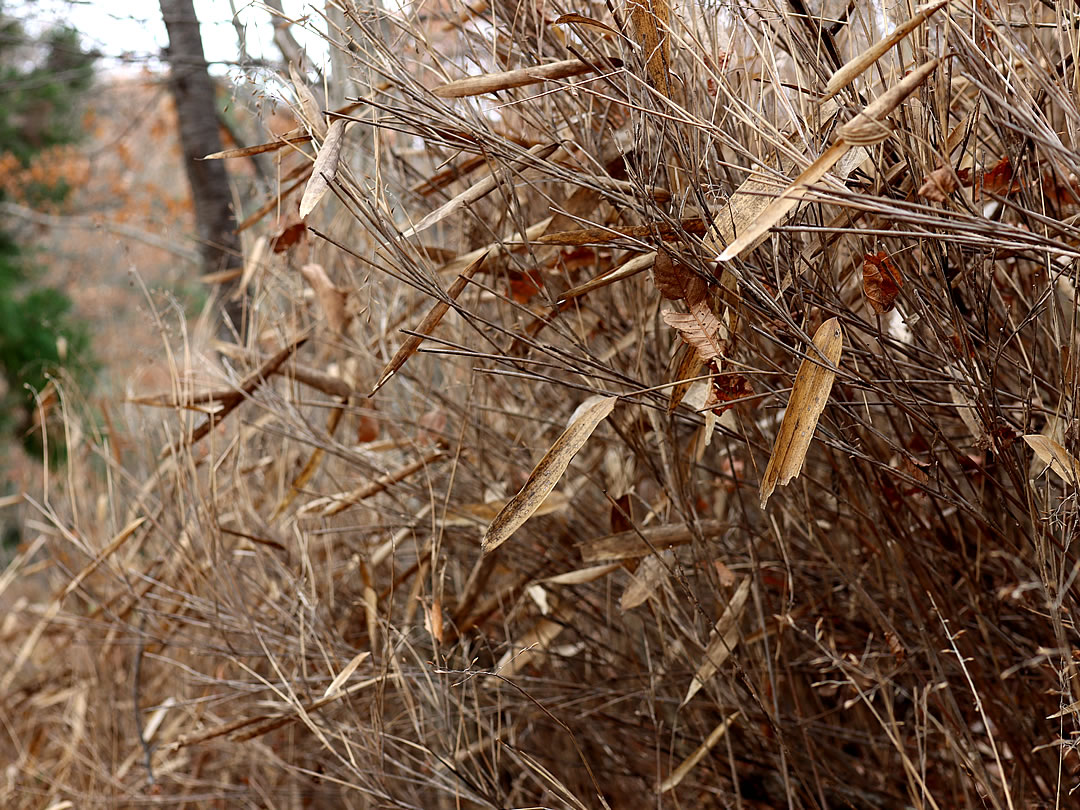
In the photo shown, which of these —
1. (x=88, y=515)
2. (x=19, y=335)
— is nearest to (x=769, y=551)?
(x=88, y=515)

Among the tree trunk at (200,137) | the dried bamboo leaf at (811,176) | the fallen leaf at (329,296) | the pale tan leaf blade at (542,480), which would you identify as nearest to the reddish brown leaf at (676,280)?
the pale tan leaf blade at (542,480)

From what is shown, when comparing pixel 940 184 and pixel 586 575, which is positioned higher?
pixel 940 184

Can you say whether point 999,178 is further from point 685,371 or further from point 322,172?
point 322,172

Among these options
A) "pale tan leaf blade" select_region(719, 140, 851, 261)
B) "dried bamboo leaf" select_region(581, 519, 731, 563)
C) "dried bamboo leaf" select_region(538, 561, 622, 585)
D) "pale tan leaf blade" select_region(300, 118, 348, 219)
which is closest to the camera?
"pale tan leaf blade" select_region(719, 140, 851, 261)

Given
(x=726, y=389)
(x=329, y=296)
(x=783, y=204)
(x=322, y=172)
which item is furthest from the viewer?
(x=329, y=296)

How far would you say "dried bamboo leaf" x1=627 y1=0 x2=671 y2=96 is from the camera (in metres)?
0.92

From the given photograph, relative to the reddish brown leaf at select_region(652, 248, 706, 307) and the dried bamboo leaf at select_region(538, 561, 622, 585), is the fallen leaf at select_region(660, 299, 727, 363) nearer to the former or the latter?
the reddish brown leaf at select_region(652, 248, 706, 307)

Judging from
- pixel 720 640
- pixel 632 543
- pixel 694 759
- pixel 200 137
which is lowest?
pixel 694 759

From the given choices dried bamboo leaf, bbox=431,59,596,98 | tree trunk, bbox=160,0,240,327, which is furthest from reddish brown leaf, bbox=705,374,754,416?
tree trunk, bbox=160,0,240,327

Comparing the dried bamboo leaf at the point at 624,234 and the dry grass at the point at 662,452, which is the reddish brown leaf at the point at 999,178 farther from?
the dried bamboo leaf at the point at 624,234

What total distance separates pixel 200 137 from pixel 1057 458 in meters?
3.20

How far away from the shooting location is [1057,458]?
87 cm

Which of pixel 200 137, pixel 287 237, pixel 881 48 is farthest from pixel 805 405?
pixel 200 137

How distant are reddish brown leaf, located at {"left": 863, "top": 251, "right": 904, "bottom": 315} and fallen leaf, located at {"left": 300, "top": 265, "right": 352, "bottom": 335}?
0.93 meters
